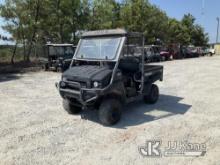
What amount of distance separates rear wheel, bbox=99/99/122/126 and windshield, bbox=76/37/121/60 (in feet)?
3.48

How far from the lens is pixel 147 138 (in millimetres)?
5160

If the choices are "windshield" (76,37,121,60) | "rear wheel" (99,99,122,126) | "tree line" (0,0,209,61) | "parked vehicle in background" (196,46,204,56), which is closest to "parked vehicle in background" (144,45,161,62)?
"tree line" (0,0,209,61)

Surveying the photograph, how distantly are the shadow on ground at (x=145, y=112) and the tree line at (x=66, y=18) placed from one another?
47.2 ft

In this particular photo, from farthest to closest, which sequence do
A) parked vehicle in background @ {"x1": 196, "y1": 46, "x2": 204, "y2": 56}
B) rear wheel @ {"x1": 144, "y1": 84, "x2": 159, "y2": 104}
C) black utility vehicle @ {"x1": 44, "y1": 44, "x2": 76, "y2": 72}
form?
parked vehicle in background @ {"x1": 196, "y1": 46, "x2": 204, "y2": 56}, black utility vehicle @ {"x1": 44, "y1": 44, "x2": 76, "y2": 72}, rear wheel @ {"x1": 144, "y1": 84, "x2": 159, "y2": 104}

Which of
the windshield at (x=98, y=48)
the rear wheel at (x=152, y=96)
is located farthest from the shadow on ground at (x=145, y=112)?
the windshield at (x=98, y=48)

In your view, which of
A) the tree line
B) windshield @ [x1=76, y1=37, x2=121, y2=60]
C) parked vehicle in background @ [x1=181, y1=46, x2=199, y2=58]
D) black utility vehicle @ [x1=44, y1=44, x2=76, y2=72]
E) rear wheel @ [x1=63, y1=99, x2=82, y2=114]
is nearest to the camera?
windshield @ [x1=76, y1=37, x2=121, y2=60]

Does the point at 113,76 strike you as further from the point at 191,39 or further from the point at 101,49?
the point at 191,39

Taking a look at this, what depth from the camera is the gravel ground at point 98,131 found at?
4352 millimetres

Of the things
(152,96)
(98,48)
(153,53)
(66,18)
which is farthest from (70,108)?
(153,53)

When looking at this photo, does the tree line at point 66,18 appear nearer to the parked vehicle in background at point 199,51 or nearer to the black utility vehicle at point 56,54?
the black utility vehicle at point 56,54

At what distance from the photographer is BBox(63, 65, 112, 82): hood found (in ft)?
18.2

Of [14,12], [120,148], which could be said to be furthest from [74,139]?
[14,12]

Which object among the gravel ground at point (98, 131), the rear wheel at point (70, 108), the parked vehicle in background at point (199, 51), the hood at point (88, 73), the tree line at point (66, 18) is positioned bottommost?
the gravel ground at point (98, 131)

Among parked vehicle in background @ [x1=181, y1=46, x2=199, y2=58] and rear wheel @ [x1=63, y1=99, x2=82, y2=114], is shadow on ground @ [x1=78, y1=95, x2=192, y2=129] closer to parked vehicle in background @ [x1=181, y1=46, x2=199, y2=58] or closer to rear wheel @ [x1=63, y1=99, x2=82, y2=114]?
rear wheel @ [x1=63, y1=99, x2=82, y2=114]
